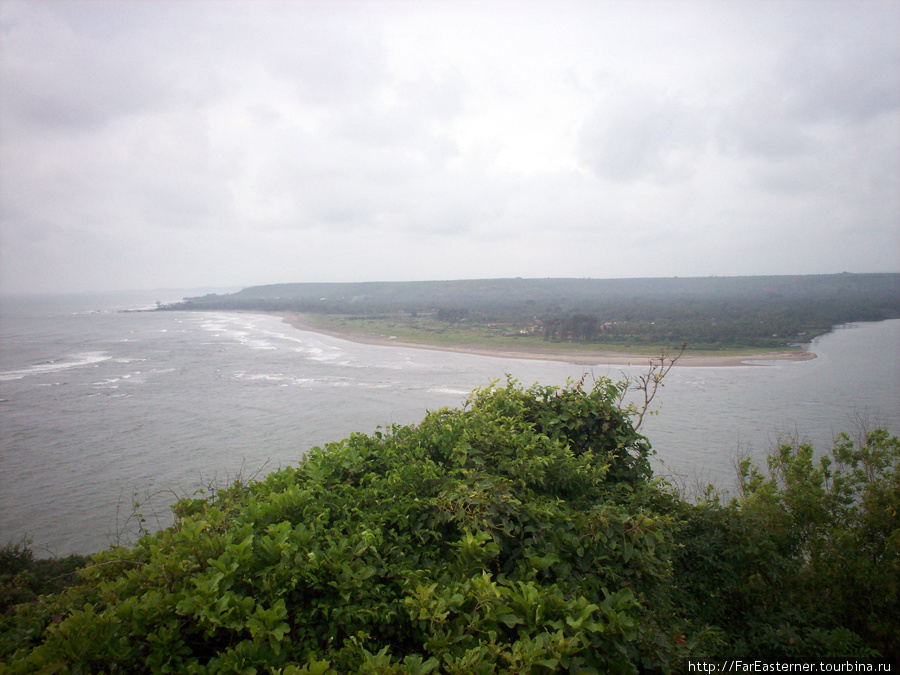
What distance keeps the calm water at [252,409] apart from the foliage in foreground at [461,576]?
137 centimetres

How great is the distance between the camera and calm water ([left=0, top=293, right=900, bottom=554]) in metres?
14.4

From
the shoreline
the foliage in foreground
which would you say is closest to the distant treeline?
the shoreline

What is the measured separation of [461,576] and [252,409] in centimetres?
2263

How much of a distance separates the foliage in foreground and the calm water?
137cm

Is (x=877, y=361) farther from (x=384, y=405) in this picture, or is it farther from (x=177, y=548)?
(x=177, y=548)

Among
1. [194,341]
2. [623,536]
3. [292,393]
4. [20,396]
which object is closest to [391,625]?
[623,536]

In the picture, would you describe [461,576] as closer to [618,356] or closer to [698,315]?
[618,356]

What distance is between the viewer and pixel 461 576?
98.3 inches

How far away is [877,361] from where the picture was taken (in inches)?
1270

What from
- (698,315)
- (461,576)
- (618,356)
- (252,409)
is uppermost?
(698,315)

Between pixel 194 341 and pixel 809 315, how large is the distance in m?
71.1

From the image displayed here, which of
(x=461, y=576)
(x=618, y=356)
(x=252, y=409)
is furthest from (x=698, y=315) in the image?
(x=461, y=576)

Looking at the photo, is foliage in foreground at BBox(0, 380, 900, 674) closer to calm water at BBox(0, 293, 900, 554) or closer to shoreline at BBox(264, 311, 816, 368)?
calm water at BBox(0, 293, 900, 554)

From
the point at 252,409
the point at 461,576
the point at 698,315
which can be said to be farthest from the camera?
the point at 698,315
